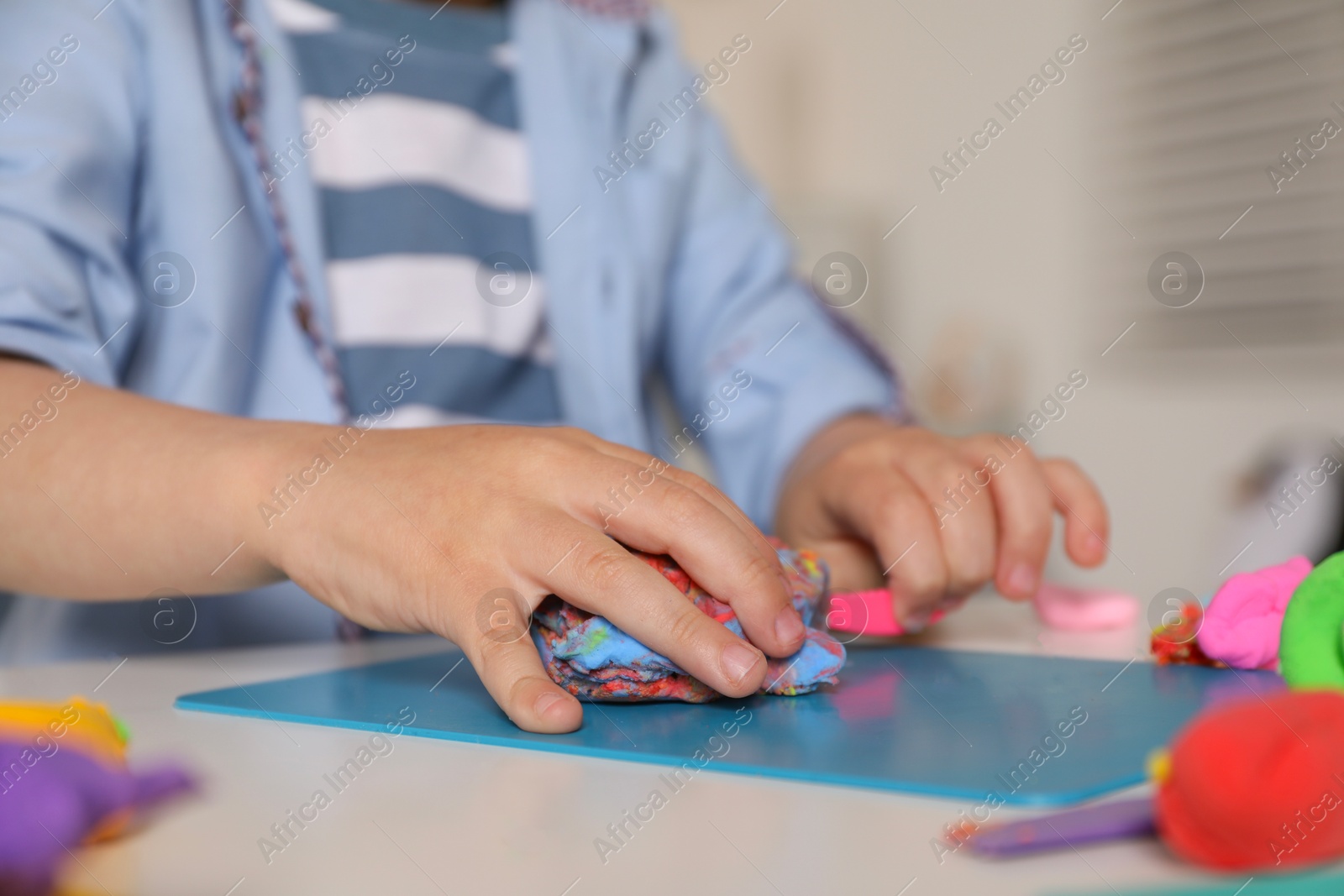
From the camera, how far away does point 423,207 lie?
3.14ft

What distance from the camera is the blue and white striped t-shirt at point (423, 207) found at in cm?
91

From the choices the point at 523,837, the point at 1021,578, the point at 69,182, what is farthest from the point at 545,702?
the point at 69,182

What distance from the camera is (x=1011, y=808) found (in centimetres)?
32

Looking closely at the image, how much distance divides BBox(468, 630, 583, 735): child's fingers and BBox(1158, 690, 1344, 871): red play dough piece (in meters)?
0.22

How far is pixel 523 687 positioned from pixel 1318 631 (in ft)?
0.96

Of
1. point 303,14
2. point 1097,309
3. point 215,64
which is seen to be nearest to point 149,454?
point 215,64

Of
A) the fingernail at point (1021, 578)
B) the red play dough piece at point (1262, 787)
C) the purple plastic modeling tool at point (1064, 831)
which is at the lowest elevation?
the fingernail at point (1021, 578)

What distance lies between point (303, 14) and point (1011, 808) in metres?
0.88

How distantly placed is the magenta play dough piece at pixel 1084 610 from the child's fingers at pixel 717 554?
1.04 feet

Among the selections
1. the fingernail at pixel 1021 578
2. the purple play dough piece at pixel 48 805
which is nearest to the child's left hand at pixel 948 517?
the fingernail at pixel 1021 578

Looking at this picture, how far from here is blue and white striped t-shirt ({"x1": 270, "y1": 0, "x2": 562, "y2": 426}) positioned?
91 cm

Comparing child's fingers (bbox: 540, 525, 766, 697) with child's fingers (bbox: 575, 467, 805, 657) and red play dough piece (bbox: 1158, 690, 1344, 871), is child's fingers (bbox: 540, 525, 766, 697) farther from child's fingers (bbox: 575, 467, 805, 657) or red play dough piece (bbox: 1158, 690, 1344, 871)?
red play dough piece (bbox: 1158, 690, 1344, 871)

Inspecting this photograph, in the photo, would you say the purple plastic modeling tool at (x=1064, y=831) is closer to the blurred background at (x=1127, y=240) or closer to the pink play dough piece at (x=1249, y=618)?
the pink play dough piece at (x=1249, y=618)

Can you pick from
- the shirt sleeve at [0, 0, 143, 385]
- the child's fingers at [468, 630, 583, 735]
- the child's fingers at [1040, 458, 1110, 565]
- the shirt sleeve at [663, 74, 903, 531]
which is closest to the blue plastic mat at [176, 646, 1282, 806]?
the child's fingers at [468, 630, 583, 735]
